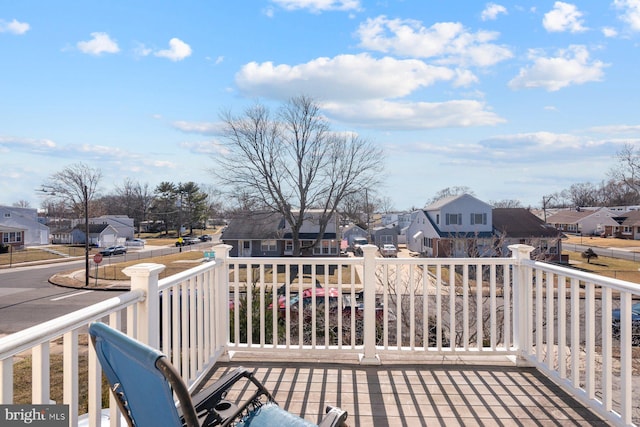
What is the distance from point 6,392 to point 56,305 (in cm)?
1772

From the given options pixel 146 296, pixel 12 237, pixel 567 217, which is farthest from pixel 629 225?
pixel 12 237

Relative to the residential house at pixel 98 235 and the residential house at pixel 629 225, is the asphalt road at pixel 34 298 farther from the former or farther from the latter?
the residential house at pixel 629 225

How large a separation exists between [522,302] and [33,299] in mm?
19678

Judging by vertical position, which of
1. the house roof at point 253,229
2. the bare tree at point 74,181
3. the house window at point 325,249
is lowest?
the house window at point 325,249

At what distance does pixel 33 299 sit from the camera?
55.4ft

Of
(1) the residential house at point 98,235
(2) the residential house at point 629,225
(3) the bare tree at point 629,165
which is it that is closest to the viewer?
(3) the bare tree at point 629,165

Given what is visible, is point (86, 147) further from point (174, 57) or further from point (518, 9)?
point (518, 9)

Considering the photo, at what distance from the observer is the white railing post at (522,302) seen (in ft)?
10.4

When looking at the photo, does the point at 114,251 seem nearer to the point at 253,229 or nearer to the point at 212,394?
the point at 253,229

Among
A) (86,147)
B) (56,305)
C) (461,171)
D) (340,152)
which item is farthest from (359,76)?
(86,147)

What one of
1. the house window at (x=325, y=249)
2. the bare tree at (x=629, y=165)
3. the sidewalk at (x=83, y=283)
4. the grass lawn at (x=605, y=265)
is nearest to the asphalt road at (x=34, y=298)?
the sidewalk at (x=83, y=283)

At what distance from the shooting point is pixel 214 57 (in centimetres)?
974

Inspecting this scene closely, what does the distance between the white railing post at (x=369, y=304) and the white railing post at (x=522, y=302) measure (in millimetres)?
1132

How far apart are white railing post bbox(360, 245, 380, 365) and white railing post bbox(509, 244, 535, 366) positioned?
113cm
